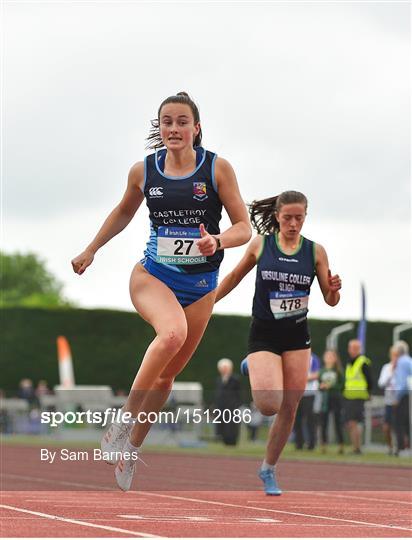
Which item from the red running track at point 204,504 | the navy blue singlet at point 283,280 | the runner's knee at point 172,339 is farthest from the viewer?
the navy blue singlet at point 283,280

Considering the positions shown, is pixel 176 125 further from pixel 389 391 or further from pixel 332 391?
pixel 332 391

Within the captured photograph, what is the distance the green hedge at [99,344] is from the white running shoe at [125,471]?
3394 centimetres

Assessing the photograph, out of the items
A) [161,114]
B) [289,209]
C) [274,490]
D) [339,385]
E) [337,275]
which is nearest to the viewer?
[161,114]

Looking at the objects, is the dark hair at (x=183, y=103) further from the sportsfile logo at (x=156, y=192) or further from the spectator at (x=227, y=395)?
the spectator at (x=227, y=395)

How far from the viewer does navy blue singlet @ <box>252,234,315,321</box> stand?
11523mm

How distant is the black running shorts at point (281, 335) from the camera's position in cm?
1176

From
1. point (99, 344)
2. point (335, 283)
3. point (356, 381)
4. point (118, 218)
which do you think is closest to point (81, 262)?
point (118, 218)

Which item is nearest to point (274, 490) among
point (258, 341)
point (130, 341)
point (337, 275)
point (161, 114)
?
point (258, 341)

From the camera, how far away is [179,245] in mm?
9000

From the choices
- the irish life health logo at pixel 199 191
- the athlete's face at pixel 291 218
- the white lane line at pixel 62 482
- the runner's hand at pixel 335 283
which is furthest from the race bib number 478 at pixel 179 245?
the white lane line at pixel 62 482

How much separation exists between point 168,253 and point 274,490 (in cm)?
409

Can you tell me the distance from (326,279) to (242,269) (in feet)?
2.29

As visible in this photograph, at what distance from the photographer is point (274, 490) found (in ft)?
41.0

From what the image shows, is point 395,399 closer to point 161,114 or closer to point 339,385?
point 339,385
